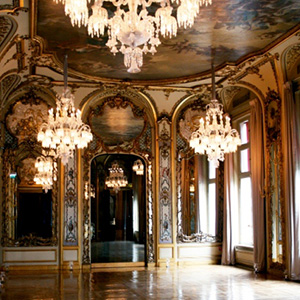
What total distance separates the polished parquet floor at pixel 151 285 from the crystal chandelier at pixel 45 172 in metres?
1.95

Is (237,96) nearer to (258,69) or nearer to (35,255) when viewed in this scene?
(258,69)

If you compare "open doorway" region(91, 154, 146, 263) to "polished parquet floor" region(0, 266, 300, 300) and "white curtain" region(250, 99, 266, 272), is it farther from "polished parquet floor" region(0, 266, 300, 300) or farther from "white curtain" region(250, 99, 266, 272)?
"white curtain" region(250, 99, 266, 272)

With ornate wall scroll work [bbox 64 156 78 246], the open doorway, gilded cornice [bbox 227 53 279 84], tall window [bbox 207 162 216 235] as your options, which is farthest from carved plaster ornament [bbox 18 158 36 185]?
gilded cornice [bbox 227 53 279 84]

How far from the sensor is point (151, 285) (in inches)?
357

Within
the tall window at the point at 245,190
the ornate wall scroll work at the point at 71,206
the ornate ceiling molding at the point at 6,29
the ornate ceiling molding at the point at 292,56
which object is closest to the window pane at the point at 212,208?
the tall window at the point at 245,190

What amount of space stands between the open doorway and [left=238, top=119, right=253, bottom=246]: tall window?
230 centimetres

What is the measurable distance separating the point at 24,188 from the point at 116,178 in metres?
2.44

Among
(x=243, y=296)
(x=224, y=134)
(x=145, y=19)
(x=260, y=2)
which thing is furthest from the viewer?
(x=224, y=134)

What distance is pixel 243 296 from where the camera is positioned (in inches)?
306

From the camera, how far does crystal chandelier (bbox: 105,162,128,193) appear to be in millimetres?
12984

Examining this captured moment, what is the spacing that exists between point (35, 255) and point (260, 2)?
7.36 metres

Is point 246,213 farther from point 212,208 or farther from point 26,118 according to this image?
point 26,118

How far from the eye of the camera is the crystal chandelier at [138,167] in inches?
502

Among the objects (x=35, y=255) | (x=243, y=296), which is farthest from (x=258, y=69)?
(x=35, y=255)
